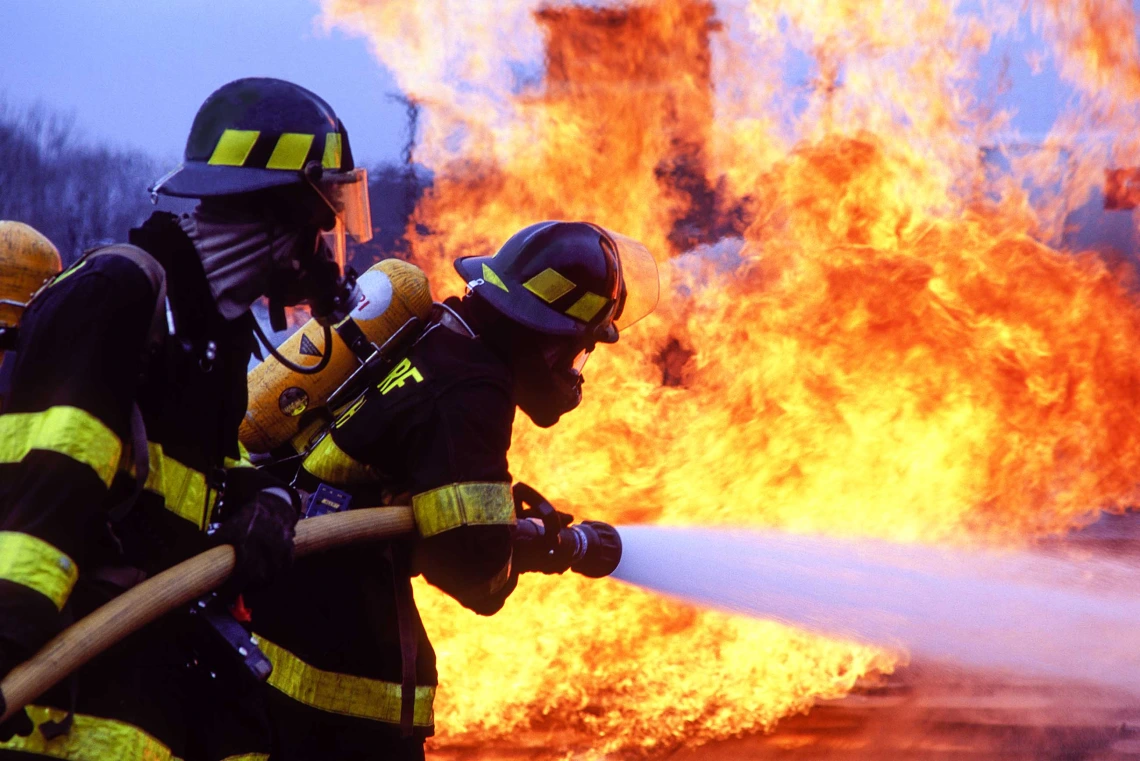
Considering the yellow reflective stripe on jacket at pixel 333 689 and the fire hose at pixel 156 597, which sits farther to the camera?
the yellow reflective stripe on jacket at pixel 333 689

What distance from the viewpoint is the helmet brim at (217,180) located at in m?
2.22

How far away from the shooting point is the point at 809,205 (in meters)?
5.86

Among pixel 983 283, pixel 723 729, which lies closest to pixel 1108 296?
pixel 983 283

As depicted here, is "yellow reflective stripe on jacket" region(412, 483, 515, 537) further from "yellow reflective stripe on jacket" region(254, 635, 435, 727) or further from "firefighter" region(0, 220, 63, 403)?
"firefighter" region(0, 220, 63, 403)

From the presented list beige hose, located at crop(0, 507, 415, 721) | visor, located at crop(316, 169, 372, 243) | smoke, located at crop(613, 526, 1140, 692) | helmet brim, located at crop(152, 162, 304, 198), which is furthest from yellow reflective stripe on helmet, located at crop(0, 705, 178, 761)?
smoke, located at crop(613, 526, 1140, 692)

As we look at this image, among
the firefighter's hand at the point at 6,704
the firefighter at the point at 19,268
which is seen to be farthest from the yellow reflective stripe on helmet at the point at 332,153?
the firefighter at the point at 19,268

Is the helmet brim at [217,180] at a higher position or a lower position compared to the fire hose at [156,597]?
higher

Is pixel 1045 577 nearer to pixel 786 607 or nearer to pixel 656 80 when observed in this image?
pixel 786 607

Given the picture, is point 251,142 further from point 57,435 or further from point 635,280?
point 635,280

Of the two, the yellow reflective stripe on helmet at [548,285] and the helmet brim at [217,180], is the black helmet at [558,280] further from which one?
the helmet brim at [217,180]

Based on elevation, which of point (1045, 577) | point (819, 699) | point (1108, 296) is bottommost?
point (819, 699)

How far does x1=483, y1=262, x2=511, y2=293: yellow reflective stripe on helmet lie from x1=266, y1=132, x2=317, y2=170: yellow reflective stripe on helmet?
89 centimetres

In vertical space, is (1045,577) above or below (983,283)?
below

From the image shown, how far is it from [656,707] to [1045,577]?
7.57ft
